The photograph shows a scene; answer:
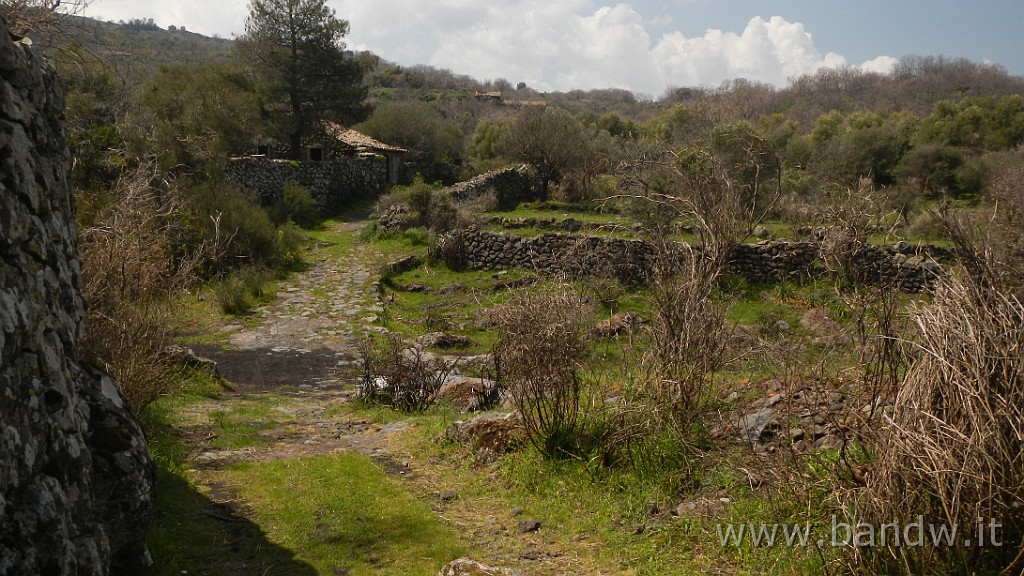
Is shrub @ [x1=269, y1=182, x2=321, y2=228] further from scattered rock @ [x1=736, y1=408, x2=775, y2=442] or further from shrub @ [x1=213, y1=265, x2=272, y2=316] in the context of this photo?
scattered rock @ [x1=736, y1=408, x2=775, y2=442]

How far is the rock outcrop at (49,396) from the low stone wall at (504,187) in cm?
1987

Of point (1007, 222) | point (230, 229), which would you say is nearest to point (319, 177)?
point (230, 229)

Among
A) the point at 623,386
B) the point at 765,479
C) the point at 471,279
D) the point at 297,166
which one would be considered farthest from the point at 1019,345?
the point at 297,166

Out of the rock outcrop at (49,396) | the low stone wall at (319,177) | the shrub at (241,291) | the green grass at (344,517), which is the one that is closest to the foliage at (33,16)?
the rock outcrop at (49,396)

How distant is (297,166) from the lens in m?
25.8

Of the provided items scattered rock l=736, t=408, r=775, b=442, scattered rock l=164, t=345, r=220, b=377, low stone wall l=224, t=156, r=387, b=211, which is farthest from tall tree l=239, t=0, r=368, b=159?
scattered rock l=736, t=408, r=775, b=442

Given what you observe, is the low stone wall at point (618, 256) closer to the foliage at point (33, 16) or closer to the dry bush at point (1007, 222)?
→ the dry bush at point (1007, 222)

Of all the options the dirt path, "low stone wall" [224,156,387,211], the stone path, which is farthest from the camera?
"low stone wall" [224,156,387,211]

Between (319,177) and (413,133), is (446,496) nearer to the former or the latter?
(319,177)

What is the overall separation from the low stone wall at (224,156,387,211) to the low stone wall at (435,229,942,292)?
23.2 ft

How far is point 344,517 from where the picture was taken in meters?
5.98

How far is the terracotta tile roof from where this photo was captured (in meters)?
31.1

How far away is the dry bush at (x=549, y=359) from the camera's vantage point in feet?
22.3

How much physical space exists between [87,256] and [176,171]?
508 inches
